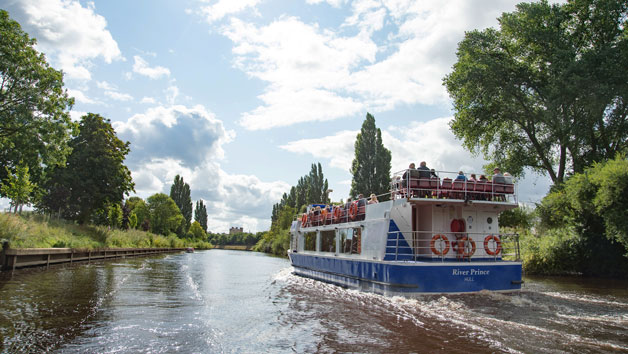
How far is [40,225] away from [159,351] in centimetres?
2434

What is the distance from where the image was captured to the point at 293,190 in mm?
89938

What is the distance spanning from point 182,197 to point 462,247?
101410mm

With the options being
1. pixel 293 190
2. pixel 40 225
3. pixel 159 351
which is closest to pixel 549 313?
pixel 159 351

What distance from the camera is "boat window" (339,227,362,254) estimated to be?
18.0 meters

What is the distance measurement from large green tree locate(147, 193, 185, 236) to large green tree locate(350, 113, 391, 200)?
55.4 m

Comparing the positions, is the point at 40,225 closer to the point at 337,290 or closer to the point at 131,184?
the point at 131,184

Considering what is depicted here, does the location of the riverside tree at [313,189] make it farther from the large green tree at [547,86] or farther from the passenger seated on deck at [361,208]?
the passenger seated on deck at [361,208]

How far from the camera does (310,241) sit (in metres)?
25.2

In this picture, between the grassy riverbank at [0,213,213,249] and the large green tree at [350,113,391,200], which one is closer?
the grassy riverbank at [0,213,213,249]

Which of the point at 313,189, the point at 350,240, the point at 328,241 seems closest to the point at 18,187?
the point at 328,241

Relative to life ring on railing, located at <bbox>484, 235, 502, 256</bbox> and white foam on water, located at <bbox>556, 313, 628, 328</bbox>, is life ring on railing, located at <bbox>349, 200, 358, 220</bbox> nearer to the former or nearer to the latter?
life ring on railing, located at <bbox>484, 235, 502, 256</bbox>

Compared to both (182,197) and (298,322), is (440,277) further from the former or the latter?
(182,197)

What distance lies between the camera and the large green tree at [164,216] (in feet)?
303

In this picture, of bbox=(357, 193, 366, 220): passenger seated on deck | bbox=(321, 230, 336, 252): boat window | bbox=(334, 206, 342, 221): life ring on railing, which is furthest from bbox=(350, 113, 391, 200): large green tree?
bbox=(357, 193, 366, 220): passenger seated on deck
